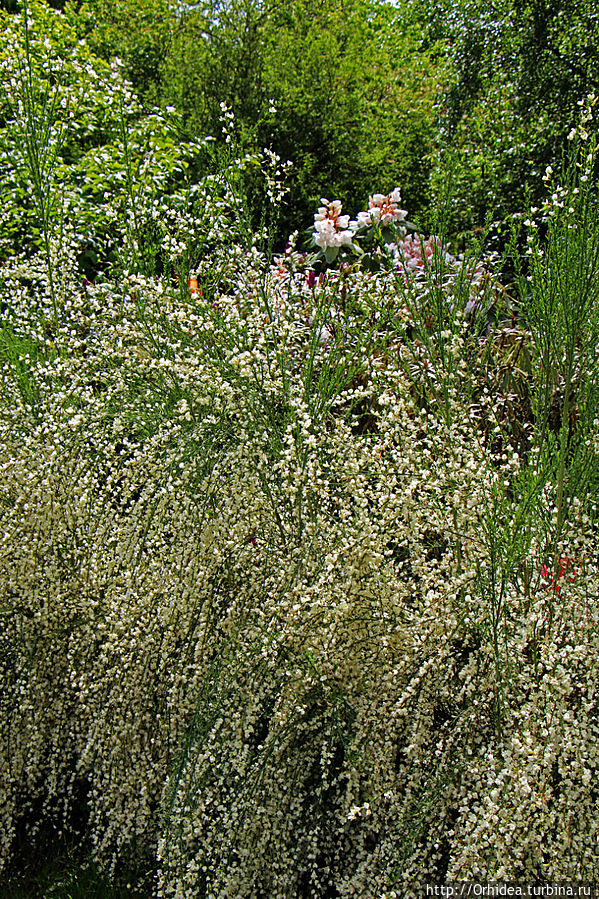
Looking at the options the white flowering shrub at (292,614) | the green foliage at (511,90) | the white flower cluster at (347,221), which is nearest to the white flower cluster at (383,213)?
the white flower cluster at (347,221)

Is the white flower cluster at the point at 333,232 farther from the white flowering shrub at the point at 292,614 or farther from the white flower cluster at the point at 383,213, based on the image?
the white flowering shrub at the point at 292,614

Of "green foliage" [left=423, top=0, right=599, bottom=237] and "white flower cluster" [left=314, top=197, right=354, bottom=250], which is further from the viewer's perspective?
"green foliage" [left=423, top=0, right=599, bottom=237]

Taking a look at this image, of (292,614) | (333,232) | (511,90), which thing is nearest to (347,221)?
(333,232)

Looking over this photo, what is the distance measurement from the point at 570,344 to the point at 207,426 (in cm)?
111

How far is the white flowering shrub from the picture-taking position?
73.6 inches

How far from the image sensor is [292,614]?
6.59 feet

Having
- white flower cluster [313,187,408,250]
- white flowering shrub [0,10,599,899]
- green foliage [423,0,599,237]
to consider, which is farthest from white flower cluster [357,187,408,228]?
green foliage [423,0,599,237]

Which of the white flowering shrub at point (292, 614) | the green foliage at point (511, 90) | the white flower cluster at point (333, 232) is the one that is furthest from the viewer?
the green foliage at point (511, 90)

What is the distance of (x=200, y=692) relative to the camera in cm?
222

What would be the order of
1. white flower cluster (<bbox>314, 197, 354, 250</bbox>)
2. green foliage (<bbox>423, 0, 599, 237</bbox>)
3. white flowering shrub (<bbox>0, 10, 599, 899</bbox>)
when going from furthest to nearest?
green foliage (<bbox>423, 0, 599, 237</bbox>)
white flower cluster (<bbox>314, 197, 354, 250</bbox>)
white flowering shrub (<bbox>0, 10, 599, 899</bbox>)

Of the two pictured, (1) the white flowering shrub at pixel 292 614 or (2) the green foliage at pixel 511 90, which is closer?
(1) the white flowering shrub at pixel 292 614

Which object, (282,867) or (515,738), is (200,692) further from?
(515,738)

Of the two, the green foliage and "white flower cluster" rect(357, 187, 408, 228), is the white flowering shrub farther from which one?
the green foliage

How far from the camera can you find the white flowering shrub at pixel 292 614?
6.13 feet
